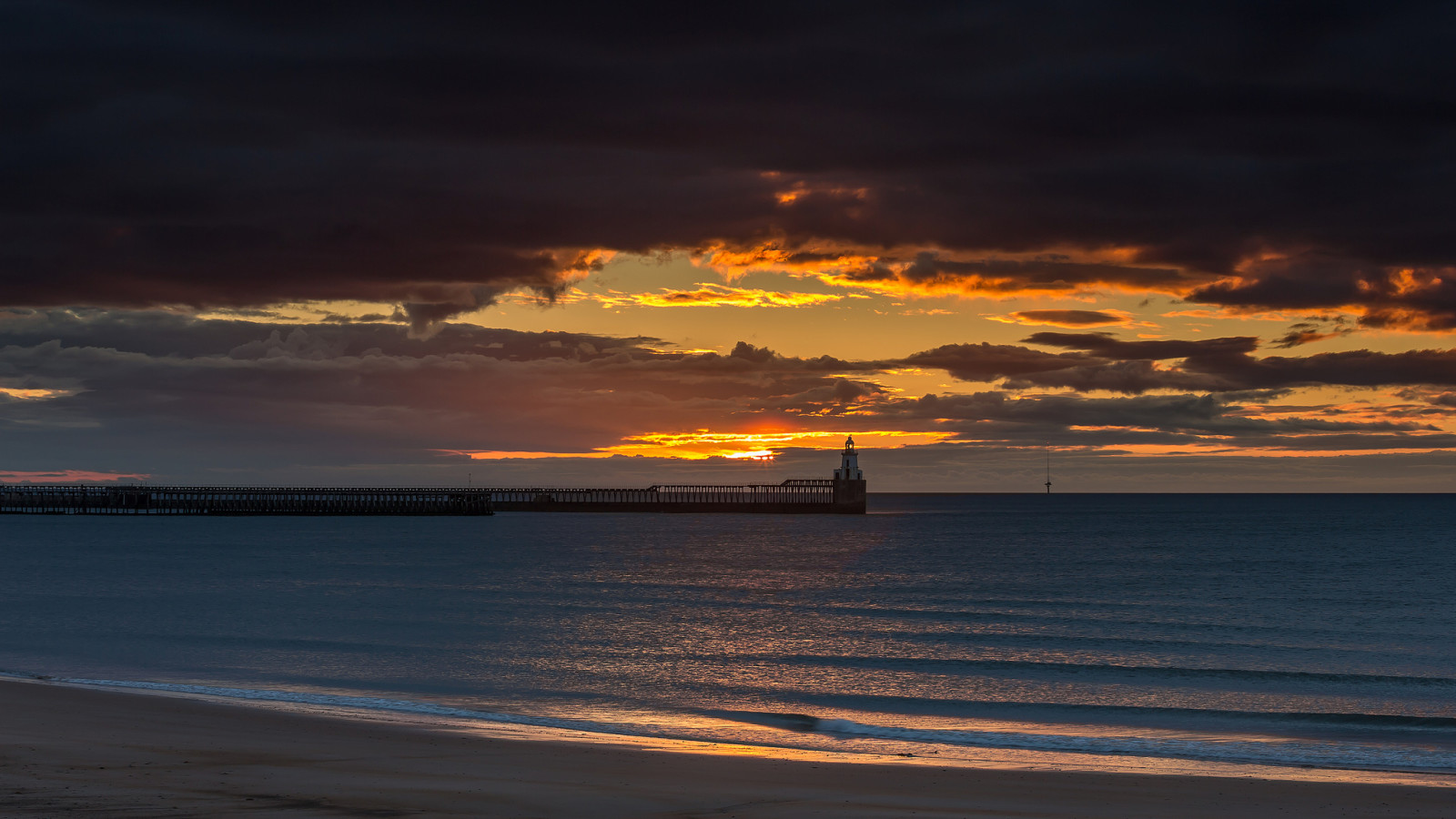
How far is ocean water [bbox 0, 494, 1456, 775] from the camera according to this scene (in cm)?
2031

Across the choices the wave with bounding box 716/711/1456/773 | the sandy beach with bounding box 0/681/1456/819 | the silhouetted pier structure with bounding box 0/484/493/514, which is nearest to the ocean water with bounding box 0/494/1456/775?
the wave with bounding box 716/711/1456/773

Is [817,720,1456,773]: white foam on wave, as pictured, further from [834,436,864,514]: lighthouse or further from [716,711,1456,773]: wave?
[834,436,864,514]: lighthouse

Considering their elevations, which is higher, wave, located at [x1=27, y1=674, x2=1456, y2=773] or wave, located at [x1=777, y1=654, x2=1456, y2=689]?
wave, located at [x1=27, y1=674, x2=1456, y2=773]

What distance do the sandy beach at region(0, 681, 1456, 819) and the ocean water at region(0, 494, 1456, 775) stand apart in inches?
103

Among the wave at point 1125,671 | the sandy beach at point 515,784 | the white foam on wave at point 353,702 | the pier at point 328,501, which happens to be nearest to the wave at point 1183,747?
the sandy beach at point 515,784

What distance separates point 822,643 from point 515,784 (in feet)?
63.9

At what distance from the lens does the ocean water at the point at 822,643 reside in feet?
66.6

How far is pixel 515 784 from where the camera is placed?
13398 millimetres

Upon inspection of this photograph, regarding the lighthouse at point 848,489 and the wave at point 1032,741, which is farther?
the lighthouse at point 848,489

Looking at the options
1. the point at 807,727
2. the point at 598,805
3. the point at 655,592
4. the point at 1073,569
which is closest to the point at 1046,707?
the point at 807,727

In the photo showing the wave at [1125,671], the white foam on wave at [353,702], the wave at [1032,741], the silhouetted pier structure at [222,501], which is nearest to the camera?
the wave at [1032,741]

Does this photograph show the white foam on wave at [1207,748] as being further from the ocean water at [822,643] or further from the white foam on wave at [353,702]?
the white foam on wave at [353,702]

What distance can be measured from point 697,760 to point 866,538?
86911mm

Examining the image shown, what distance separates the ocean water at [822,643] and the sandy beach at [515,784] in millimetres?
2611
